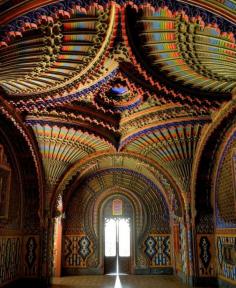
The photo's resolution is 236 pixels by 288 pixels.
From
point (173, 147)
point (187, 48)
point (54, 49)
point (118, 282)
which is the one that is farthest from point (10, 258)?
point (187, 48)

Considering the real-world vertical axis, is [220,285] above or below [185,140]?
below

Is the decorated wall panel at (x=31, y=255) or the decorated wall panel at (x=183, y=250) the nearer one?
the decorated wall panel at (x=31, y=255)

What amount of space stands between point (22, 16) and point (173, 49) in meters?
2.75

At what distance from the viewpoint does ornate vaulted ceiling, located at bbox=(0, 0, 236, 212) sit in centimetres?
424

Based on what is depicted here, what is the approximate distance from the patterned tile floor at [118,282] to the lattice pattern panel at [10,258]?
182cm

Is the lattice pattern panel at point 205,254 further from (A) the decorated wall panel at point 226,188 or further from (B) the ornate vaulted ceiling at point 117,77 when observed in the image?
(B) the ornate vaulted ceiling at point 117,77

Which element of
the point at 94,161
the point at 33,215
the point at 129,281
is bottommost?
the point at 129,281

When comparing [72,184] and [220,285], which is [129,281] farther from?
[72,184]

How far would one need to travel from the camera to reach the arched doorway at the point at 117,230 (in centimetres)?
1417

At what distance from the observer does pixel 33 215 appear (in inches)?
425

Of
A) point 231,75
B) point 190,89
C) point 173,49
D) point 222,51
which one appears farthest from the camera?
point 190,89

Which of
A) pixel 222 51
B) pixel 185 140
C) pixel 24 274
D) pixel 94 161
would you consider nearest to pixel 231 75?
pixel 222 51

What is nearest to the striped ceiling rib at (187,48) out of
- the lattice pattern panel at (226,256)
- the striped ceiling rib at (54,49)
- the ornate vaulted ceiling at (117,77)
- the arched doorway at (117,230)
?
the ornate vaulted ceiling at (117,77)

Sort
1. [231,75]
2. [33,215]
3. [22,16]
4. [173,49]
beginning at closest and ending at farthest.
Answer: [22,16], [173,49], [231,75], [33,215]
